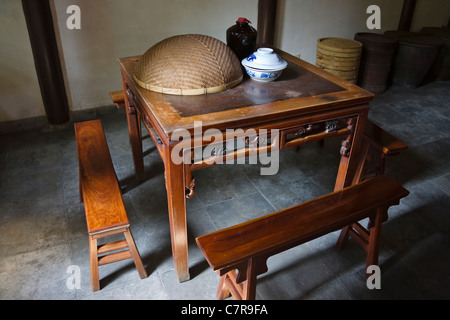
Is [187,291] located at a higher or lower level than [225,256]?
lower

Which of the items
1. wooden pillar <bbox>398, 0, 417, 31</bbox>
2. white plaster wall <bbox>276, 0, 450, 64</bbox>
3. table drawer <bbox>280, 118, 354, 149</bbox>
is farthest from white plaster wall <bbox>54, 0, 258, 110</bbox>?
wooden pillar <bbox>398, 0, 417, 31</bbox>

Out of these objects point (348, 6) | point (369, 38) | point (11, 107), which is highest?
point (348, 6)

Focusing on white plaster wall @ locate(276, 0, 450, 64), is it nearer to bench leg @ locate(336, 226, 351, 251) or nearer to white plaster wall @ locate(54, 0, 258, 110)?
white plaster wall @ locate(54, 0, 258, 110)

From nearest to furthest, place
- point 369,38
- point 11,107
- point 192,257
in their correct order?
1. point 192,257
2. point 11,107
3. point 369,38

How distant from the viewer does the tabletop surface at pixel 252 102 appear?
1859mm

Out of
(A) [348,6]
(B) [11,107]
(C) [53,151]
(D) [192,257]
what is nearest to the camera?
(D) [192,257]

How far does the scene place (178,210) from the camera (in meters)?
1.92

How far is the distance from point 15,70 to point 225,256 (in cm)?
319

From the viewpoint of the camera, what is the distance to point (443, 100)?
478cm

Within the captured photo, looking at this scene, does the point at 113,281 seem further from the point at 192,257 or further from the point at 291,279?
the point at 291,279

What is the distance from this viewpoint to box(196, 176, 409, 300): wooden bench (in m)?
1.66

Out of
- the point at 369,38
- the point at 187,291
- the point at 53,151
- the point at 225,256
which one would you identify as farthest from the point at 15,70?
the point at 369,38

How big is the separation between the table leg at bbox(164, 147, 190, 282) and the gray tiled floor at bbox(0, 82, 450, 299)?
136 millimetres

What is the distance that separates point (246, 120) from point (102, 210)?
92cm
